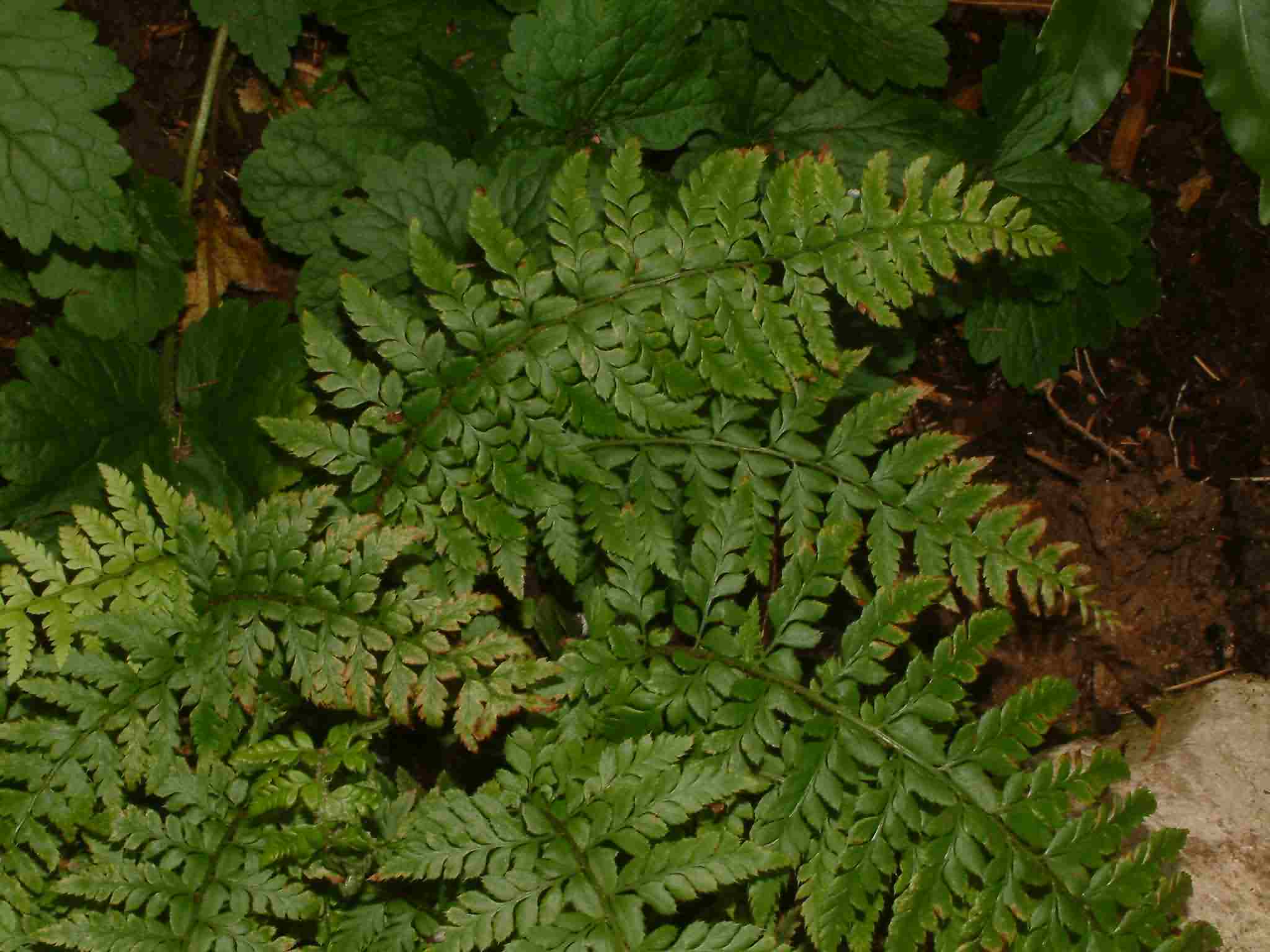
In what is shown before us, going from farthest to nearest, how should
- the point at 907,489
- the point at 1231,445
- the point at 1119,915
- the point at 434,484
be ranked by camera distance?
the point at 1231,445, the point at 907,489, the point at 434,484, the point at 1119,915

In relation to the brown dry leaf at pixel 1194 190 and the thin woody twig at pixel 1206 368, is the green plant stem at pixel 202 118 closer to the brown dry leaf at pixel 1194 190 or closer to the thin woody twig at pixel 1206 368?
the brown dry leaf at pixel 1194 190

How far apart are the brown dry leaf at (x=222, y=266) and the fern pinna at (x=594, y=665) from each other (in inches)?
44.2

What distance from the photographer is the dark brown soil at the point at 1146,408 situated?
3.38 m

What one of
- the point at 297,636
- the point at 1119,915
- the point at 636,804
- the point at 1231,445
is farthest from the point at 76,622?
the point at 1231,445

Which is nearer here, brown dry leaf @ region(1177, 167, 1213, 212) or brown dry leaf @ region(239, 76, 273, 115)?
brown dry leaf @ region(239, 76, 273, 115)

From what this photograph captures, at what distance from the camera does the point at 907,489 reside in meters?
2.83

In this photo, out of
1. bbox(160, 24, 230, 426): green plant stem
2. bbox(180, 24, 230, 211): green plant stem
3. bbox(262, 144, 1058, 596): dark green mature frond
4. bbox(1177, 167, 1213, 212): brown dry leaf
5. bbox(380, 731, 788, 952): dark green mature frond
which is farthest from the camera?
bbox(1177, 167, 1213, 212): brown dry leaf

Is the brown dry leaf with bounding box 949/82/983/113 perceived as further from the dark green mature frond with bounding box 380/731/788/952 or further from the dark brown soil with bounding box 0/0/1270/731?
the dark green mature frond with bounding box 380/731/788/952

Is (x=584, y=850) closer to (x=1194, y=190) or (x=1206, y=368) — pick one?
(x=1206, y=368)

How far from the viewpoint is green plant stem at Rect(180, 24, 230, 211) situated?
11.2 feet

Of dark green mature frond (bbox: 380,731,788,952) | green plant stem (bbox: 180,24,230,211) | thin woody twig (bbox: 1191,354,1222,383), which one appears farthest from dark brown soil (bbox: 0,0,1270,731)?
dark green mature frond (bbox: 380,731,788,952)

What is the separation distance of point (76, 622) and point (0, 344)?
1269 mm

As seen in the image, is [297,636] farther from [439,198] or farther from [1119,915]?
[1119,915]

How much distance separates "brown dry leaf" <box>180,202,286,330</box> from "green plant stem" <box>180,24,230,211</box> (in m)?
0.12
